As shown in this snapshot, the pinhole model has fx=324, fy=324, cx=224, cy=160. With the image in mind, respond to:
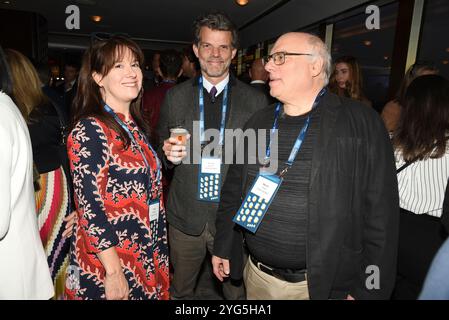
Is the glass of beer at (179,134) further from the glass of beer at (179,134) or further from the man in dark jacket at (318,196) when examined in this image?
the man in dark jacket at (318,196)

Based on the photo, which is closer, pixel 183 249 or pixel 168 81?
pixel 183 249

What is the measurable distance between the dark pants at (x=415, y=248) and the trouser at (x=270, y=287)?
76 cm

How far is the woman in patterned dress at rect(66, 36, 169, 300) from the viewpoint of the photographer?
1.28 metres

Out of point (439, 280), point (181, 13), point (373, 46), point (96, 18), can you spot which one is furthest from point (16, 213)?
point (96, 18)

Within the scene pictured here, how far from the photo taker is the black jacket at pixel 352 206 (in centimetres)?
132

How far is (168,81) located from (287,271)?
2.61 m

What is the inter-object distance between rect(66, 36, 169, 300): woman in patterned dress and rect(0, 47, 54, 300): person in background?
21cm

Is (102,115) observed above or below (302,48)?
below

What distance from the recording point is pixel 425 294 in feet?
2.29

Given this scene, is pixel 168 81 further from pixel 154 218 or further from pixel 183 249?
pixel 154 218

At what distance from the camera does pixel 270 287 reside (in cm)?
152

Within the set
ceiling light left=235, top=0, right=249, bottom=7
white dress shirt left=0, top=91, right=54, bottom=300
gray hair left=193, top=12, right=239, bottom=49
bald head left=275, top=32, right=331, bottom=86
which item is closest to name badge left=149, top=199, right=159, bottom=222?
white dress shirt left=0, top=91, right=54, bottom=300

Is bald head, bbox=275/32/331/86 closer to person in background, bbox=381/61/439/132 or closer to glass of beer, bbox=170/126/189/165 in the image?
glass of beer, bbox=170/126/189/165

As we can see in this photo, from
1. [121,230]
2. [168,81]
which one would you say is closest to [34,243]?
[121,230]
